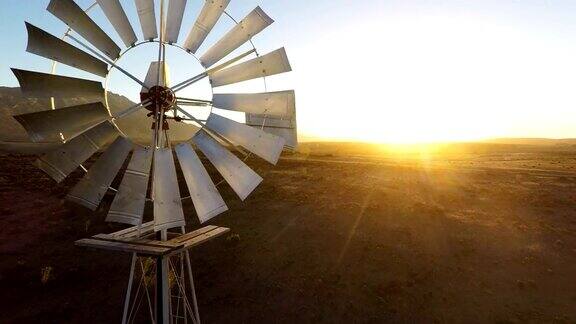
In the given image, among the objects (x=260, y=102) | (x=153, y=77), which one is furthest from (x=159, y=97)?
(x=260, y=102)

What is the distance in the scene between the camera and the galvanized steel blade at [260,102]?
617cm

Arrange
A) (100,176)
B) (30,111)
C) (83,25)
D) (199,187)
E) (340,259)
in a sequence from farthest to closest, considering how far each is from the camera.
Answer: (30,111)
(340,259)
(199,187)
(100,176)
(83,25)

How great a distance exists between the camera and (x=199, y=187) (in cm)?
617

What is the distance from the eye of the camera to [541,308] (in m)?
10.9

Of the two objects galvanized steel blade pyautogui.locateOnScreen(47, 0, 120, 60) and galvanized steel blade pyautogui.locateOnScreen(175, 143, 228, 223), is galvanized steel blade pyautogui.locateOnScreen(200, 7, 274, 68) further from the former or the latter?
galvanized steel blade pyautogui.locateOnScreen(175, 143, 228, 223)

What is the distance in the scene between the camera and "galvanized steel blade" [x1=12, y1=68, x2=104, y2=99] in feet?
17.1

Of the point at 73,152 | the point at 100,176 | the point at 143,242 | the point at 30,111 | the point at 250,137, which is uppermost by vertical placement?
the point at 30,111

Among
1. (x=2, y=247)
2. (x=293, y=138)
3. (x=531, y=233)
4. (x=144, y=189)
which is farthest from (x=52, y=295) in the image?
(x=531, y=233)

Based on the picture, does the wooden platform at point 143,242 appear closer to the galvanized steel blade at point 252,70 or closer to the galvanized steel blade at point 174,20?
the galvanized steel blade at point 252,70

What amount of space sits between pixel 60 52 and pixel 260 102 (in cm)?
297

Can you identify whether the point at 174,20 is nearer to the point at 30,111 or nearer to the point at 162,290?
the point at 162,290

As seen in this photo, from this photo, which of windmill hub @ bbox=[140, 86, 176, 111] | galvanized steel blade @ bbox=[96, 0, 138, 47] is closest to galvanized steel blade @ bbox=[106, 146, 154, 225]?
windmill hub @ bbox=[140, 86, 176, 111]

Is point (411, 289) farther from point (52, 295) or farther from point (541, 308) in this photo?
point (52, 295)

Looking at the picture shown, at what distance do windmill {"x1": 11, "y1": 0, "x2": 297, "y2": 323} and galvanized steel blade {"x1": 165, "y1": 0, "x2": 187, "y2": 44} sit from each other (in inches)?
0.6
